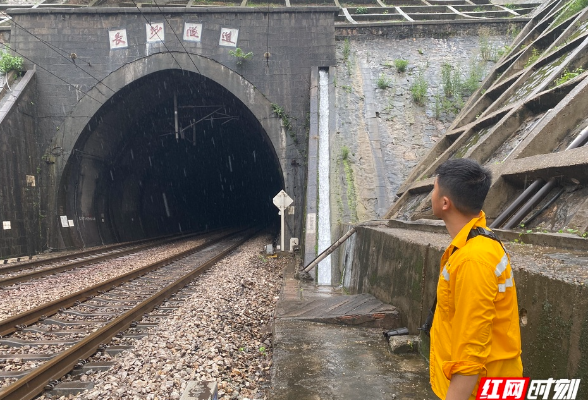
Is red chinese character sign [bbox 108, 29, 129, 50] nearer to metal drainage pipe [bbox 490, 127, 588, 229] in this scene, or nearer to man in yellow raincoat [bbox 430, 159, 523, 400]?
metal drainage pipe [bbox 490, 127, 588, 229]

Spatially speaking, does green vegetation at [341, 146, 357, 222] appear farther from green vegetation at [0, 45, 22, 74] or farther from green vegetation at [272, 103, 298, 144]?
green vegetation at [0, 45, 22, 74]

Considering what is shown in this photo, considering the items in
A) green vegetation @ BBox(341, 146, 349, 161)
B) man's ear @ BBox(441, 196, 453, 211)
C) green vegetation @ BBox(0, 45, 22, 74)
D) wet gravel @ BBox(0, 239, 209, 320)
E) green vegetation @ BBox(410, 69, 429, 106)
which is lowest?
wet gravel @ BBox(0, 239, 209, 320)

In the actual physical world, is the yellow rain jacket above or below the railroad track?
above

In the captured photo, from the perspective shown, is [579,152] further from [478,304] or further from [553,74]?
[553,74]

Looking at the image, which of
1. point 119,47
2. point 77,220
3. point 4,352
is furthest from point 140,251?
point 4,352

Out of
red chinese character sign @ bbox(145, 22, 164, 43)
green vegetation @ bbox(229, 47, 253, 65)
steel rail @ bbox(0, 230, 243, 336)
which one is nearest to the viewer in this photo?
steel rail @ bbox(0, 230, 243, 336)

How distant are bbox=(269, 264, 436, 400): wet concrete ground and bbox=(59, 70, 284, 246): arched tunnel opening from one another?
11.8m

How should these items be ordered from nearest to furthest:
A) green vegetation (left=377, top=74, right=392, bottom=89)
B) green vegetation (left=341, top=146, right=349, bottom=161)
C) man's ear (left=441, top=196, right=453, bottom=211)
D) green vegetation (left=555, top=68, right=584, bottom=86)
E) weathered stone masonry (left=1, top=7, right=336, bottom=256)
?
man's ear (left=441, top=196, right=453, bottom=211)
green vegetation (left=555, top=68, right=584, bottom=86)
green vegetation (left=341, top=146, right=349, bottom=161)
green vegetation (left=377, top=74, right=392, bottom=89)
weathered stone masonry (left=1, top=7, right=336, bottom=256)

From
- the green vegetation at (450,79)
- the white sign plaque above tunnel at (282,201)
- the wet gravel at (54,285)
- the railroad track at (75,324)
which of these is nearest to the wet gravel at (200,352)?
the railroad track at (75,324)

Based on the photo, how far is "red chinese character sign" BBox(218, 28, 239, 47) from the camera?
15.5 metres

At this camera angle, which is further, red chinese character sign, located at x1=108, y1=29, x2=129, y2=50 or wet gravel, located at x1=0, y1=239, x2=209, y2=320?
red chinese character sign, located at x1=108, y1=29, x2=129, y2=50

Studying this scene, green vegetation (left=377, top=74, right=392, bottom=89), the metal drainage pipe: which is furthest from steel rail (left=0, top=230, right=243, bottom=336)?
green vegetation (left=377, top=74, right=392, bottom=89)

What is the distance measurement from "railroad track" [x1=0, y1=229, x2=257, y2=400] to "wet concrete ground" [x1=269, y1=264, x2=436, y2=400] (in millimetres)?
1976

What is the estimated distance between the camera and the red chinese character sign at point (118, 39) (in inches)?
607
